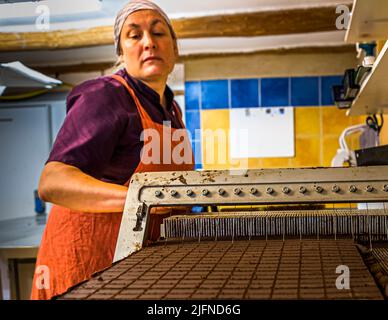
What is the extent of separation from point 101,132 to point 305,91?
2349mm

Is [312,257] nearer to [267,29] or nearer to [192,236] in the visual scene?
[192,236]

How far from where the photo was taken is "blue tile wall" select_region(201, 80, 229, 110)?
318cm

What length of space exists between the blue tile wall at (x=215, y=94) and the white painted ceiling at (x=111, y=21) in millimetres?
210

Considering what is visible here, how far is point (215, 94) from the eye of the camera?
3193mm

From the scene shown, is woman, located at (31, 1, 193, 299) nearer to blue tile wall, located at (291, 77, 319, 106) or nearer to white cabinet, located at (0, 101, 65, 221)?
white cabinet, located at (0, 101, 65, 221)

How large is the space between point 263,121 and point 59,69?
133cm

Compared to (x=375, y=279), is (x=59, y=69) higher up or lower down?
higher up

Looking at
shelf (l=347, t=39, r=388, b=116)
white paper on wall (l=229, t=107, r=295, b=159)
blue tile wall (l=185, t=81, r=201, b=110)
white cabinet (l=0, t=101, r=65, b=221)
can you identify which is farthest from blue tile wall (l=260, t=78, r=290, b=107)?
white cabinet (l=0, t=101, r=65, b=221)

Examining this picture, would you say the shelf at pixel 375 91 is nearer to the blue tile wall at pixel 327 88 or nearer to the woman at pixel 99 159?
the woman at pixel 99 159

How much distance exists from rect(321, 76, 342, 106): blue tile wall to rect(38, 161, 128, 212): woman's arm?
2.43 meters

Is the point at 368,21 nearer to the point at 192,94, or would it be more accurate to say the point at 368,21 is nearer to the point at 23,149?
the point at 192,94

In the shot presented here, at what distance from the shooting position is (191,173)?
82 centimetres

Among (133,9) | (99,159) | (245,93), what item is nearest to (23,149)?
(245,93)

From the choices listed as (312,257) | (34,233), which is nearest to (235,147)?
(34,233)
